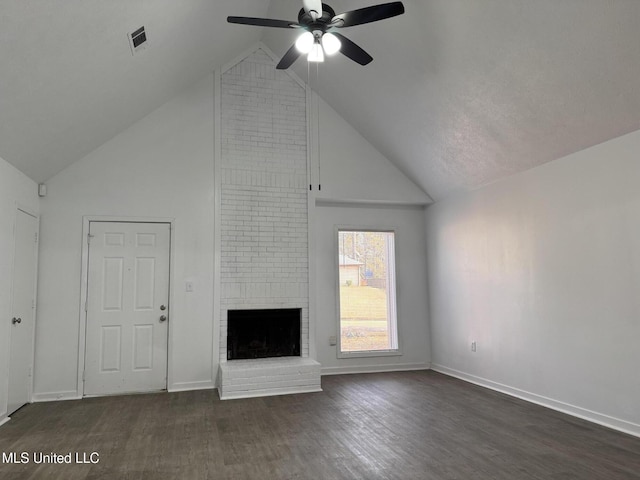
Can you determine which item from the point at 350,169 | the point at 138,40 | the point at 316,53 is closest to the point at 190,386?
the point at 350,169

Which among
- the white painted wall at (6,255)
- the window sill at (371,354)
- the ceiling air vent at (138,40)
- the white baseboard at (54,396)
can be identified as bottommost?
the white baseboard at (54,396)

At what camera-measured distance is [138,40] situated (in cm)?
390

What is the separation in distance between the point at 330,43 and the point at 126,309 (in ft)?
12.6

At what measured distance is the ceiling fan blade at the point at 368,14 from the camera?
3004mm

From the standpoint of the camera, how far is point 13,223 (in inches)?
168

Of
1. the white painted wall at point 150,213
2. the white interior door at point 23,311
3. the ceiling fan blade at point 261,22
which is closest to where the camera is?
the ceiling fan blade at point 261,22

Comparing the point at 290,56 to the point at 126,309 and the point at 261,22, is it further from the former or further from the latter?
the point at 126,309

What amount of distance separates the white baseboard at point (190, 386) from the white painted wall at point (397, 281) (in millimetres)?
1552

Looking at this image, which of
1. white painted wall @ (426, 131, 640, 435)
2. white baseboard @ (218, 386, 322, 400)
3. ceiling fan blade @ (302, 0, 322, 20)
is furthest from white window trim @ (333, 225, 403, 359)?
ceiling fan blade @ (302, 0, 322, 20)

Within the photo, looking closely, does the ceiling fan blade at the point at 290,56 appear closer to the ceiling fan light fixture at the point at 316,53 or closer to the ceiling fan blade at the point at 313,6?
the ceiling fan light fixture at the point at 316,53

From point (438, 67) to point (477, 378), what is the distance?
374 cm

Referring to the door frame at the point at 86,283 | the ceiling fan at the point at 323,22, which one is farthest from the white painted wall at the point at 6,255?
the ceiling fan at the point at 323,22

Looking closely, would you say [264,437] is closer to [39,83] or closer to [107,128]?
[39,83]

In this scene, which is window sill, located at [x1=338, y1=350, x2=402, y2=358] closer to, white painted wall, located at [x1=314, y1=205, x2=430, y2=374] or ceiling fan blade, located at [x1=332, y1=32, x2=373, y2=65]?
white painted wall, located at [x1=314, y1=205, x2=430, y2=374]
